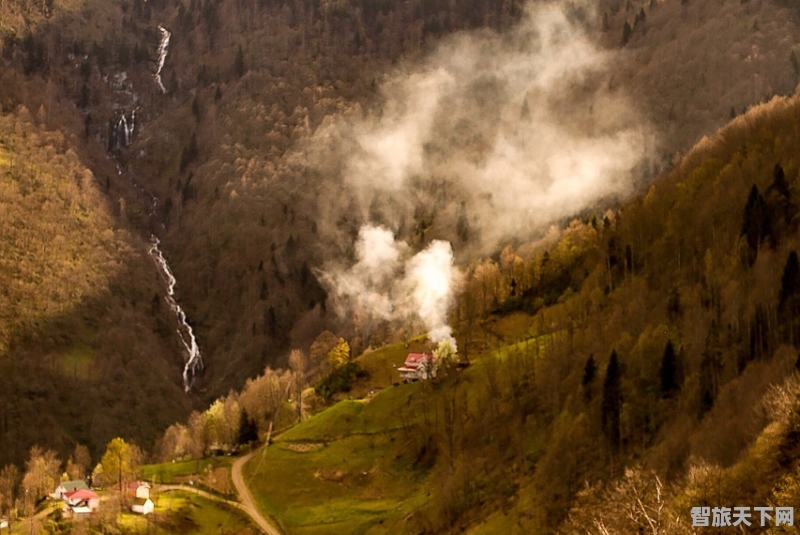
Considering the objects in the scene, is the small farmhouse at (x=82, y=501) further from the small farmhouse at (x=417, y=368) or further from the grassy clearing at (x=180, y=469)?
the small farmhouse at (x=417, y=368)

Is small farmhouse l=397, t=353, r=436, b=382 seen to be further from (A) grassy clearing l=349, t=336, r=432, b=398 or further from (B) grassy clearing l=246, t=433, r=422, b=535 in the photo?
(B) grassy clearing l=246, t=433, r=422, b=535

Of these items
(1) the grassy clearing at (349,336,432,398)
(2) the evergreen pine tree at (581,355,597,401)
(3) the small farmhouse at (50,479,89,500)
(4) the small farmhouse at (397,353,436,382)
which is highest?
(1) the grassy clearing at (349,336,432,398)

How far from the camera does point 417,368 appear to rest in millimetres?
162625

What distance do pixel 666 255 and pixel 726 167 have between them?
20.8 meters

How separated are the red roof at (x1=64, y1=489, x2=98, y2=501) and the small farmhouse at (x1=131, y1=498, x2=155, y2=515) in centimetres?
632

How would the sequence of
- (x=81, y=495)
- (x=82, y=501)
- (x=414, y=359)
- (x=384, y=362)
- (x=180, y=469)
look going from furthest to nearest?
(x=384, y=362)
(x=414, y=359)
(x=180, y=469)
(x=81, y=495)
(x=82, y=501)

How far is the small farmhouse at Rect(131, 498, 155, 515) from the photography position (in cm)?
12788

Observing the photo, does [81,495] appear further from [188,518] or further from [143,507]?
[188,518]

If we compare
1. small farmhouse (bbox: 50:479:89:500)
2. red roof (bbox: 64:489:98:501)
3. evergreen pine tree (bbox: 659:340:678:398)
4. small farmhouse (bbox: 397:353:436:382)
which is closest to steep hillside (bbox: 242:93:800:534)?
evergreen pine tree (bbox: 659:340:678:398)

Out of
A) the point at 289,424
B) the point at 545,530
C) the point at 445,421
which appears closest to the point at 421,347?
the point at 289,424

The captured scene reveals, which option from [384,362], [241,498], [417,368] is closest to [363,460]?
[241,498]

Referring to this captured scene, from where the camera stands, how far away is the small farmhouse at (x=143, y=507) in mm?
127875

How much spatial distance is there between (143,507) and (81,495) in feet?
33.9

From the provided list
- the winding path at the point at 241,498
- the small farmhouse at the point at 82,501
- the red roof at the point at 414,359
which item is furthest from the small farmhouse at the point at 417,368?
the small farmhouse at the point at 82,501
